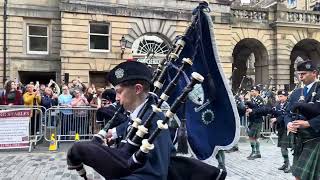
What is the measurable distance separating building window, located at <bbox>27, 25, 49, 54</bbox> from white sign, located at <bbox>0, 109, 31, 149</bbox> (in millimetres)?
14528

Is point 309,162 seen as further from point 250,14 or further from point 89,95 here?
point 250,14

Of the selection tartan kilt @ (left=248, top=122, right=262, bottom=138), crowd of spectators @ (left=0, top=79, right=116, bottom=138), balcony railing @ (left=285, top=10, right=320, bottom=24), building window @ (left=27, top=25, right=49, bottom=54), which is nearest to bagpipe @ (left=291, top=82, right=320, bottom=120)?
tartan kilt @ (left=248, top=122, right=262, bottom=138)

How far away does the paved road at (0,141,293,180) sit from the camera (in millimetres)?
8711

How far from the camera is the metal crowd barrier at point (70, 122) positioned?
12688mm

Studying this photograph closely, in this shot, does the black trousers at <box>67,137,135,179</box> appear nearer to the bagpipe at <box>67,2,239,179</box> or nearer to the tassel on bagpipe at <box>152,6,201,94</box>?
the bagpipe at <box>67,2,239,179</box>

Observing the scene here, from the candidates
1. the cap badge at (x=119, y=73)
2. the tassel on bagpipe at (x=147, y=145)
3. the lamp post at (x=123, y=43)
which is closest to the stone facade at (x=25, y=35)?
the lamp post at (x=123, y=43)

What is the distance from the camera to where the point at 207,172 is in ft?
9.84

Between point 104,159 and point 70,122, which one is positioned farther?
point 70,122

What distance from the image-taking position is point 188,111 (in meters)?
5.58

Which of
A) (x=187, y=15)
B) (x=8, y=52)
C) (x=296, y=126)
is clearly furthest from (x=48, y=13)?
(x=296, y=126)

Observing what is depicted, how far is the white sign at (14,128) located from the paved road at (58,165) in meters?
0.28

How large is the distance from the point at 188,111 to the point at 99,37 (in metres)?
21.2

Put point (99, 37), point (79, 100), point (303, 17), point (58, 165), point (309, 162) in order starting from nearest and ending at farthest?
point (309, 162)
point (58, 165)
point (79, 100)
point (99, 37)
point (303, 17)

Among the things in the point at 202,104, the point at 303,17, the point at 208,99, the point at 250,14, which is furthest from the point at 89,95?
the point at 303,17
